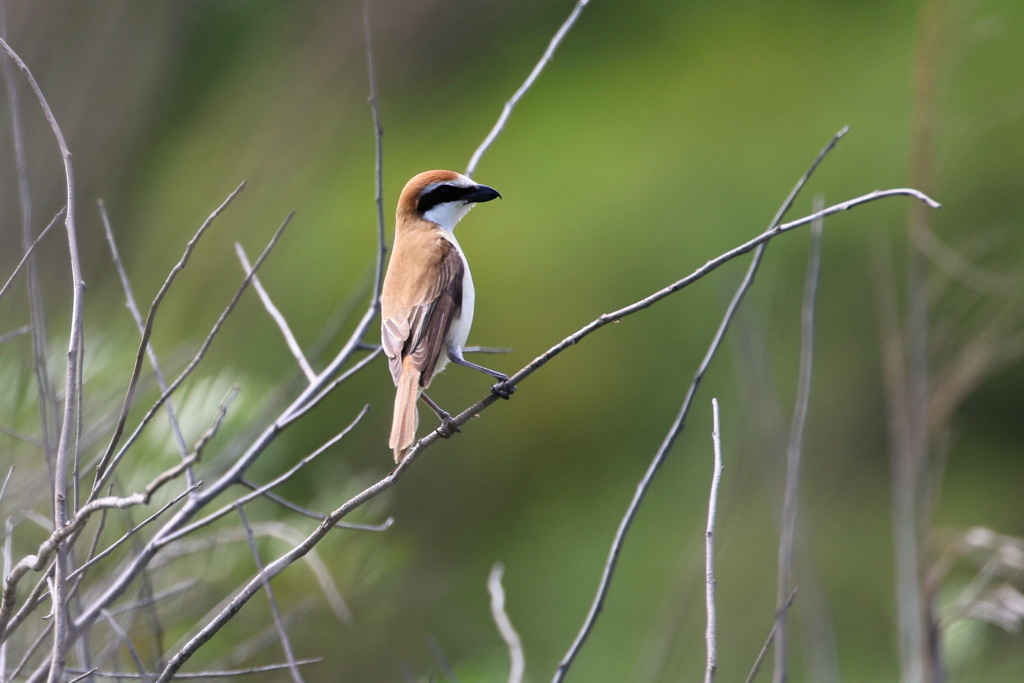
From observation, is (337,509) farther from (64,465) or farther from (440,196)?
(440,196)

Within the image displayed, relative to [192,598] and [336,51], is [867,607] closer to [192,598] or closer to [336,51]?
[192,598]

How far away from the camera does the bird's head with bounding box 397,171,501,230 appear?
137 inches

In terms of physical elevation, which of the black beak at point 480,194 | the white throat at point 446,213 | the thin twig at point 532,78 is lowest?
the white throat at point 446,213

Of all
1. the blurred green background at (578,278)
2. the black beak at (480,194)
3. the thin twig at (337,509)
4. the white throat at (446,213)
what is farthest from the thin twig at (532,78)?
the blurred green background at (578,278)

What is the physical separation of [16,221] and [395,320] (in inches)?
44.4

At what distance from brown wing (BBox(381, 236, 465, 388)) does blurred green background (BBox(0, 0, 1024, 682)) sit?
58 centimetres

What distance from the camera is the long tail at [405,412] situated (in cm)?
256

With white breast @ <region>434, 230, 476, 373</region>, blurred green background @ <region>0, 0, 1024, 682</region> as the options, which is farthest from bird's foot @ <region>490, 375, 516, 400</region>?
blurred green background @ <region>0, 0, 1024, 682</region>

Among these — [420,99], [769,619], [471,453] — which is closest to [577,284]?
[471,453]

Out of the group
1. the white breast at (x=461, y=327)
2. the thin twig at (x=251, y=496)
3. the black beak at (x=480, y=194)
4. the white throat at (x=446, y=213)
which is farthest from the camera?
the white throat at (x=446, y=213)

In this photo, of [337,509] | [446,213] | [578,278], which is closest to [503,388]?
[337,509]

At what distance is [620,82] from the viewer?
8523mm

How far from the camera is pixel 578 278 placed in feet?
23.5

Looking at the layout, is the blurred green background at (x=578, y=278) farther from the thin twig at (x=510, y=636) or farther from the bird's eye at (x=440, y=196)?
the thin twig at (x=510, y=636)
